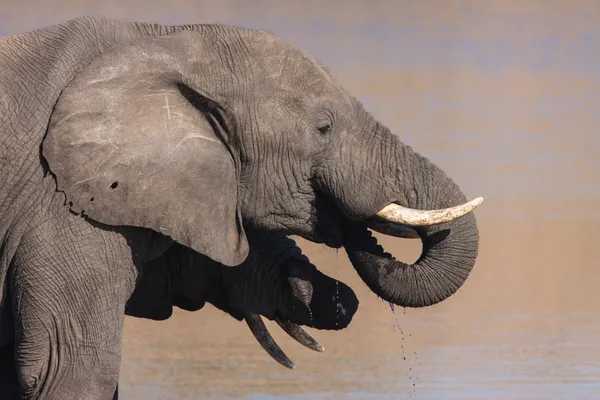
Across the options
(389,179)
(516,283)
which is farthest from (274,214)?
(516,283)

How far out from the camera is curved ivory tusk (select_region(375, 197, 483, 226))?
21.4 feet

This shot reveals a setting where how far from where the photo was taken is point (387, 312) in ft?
42.6

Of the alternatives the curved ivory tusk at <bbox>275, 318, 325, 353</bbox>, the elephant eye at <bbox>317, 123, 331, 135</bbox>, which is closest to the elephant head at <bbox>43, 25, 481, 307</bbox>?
the elephant eye at <bbox>317, 123, 331, 135</bbox>

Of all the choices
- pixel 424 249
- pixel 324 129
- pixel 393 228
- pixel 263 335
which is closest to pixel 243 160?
pixel 324 129

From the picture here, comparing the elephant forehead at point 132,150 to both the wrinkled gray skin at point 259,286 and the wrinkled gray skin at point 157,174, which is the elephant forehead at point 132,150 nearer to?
the wrinkled gray skin at point 157,174

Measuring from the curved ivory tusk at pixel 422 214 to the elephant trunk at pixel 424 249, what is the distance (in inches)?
1.4

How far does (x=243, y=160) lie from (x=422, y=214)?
2.14 ft

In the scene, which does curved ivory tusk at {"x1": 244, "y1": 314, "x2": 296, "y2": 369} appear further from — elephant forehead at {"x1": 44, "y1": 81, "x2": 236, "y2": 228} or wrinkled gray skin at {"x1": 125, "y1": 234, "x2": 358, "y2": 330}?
elephant forehead at {"x1": 44, "y1": 81, "x2": 236, "y2": 228}

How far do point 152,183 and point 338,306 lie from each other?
3.65ft

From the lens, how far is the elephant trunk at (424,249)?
6648 mm

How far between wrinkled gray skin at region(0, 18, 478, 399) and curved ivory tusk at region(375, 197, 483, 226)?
0.04 meters

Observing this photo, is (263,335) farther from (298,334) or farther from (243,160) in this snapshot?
(243,160)

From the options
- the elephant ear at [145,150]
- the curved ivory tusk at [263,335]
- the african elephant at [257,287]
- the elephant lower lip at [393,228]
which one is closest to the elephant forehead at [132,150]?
the elephant ear at [145,150]

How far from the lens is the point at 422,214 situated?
6562 millimetres
